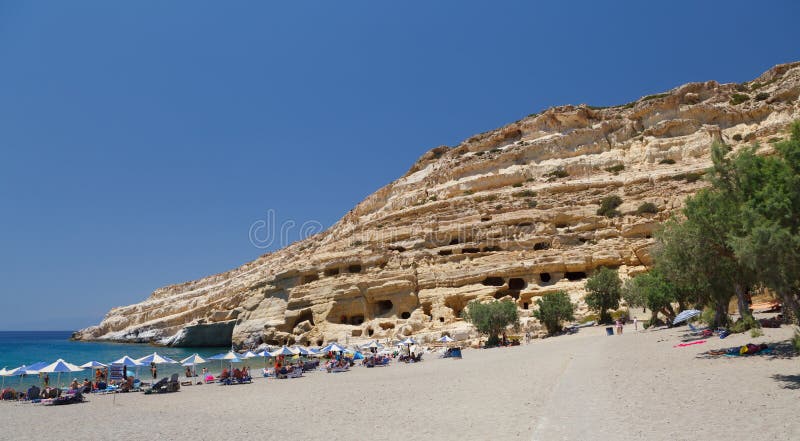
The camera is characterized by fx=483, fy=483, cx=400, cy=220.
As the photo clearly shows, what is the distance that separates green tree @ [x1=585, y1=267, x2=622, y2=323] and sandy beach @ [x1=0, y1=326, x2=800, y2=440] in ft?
45.4

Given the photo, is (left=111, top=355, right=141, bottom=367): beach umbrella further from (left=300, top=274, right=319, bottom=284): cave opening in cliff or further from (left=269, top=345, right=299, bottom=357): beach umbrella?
(left=300, top=274, right=319, bottom=284): cave opening in cliff

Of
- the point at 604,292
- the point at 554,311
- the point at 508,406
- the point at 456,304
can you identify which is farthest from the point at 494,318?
the point at 508,406

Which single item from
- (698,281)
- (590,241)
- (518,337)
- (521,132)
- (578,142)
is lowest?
(518,337)

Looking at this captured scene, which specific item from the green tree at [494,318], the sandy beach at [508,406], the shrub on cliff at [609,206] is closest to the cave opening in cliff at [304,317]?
the green tree at [494,318]

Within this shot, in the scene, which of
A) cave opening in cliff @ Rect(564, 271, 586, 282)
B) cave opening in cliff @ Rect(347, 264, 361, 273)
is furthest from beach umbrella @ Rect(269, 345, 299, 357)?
cave opening in cliff @ Rect(564, 271, 586, 282)

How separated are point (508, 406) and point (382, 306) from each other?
116ft

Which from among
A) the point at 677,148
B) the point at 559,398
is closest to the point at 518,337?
the point at 559,398

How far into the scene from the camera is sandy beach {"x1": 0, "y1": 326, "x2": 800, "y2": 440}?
8.46 m

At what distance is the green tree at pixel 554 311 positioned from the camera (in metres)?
32.3

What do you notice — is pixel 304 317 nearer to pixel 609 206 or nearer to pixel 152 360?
pixel 152 360

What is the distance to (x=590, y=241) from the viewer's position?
141 feet

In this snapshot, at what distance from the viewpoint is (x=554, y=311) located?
1268 inches

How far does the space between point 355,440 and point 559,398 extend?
17.0 ft

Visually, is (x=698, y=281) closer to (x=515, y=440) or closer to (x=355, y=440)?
(x=515, y=440)
